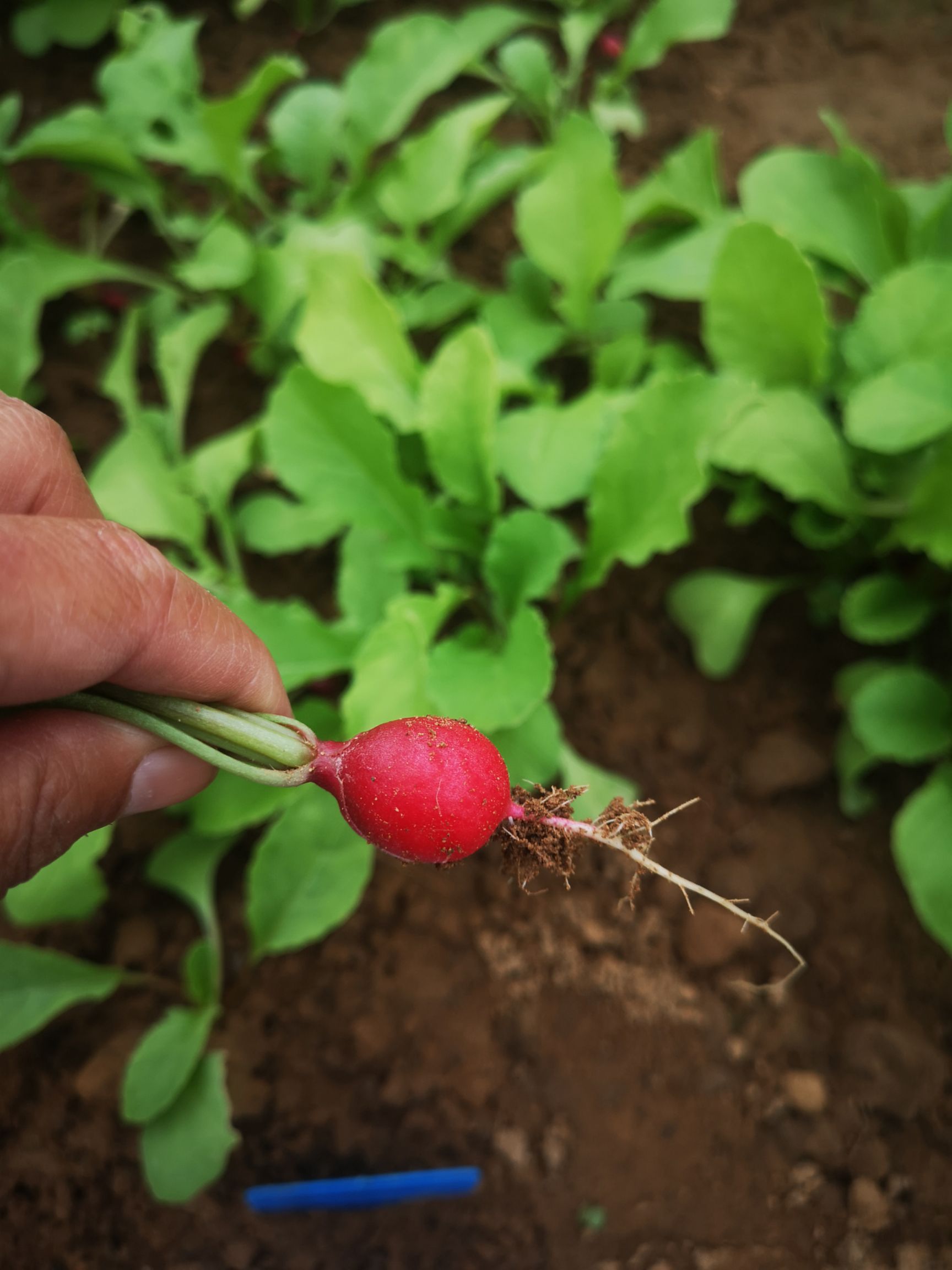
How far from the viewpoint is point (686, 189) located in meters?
1.39

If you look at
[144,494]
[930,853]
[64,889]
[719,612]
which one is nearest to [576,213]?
[719,612]

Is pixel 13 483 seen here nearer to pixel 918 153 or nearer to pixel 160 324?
pixel 160 324

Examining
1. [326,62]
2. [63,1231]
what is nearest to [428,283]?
[326,62]

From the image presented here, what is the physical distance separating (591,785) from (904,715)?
1.25ft

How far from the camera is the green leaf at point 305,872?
995mm

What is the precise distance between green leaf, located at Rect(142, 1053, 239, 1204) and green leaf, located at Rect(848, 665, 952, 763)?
0.83 m

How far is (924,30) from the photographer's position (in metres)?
1.79

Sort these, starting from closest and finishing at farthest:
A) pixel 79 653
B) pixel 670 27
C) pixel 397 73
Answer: pixel 79 653, pixel 397 73, pixel 670 27

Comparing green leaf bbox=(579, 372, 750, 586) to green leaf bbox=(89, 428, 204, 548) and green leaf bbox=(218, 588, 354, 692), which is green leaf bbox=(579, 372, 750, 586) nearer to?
green leaf bbox=(218, 588, 354, 692)

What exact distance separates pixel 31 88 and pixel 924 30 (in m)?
1.87

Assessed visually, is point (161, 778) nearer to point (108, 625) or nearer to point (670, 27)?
point (108, 625)

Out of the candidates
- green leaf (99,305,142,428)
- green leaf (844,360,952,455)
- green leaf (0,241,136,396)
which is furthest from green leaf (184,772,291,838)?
green leaf (844,360,952,455)

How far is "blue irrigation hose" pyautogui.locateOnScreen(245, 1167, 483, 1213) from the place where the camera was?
0.91 m

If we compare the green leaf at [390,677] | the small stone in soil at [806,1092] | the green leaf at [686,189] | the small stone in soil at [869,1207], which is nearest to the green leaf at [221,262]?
the green leaf at [686,189]
